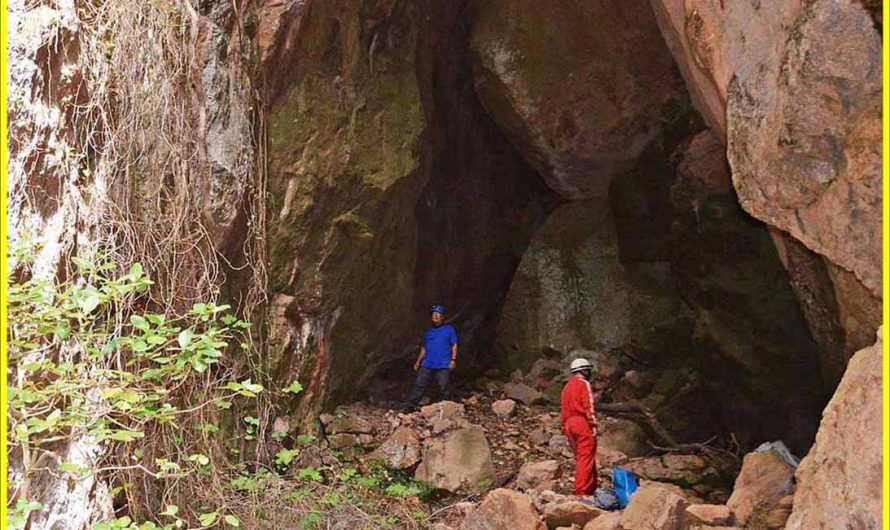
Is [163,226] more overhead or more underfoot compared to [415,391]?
more overhead

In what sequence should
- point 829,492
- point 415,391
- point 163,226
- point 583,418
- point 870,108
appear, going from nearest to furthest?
point 829,492, point 870,108, point 163,226, point 583,418, point 415,391

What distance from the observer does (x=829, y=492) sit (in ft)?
11.1

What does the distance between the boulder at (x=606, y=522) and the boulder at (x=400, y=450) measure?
2.10m

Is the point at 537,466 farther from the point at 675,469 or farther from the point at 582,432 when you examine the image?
the point at 675,469

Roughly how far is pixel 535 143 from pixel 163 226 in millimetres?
5089

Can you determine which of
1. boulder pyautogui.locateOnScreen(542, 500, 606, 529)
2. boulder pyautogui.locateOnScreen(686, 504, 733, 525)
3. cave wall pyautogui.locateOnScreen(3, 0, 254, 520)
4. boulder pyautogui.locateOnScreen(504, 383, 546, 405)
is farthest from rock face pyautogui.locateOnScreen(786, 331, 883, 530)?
boulder pyautogui.locateOnScreen(504, 383, 546, 405)

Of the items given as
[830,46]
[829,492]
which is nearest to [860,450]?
[829,492]

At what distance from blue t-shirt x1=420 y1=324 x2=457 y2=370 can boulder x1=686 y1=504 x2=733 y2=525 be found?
3584 millimetres

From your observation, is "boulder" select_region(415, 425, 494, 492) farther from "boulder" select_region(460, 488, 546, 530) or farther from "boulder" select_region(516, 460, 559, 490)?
"boulder" select_region(460, 488, 546, 530)

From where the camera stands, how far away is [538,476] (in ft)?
21.4

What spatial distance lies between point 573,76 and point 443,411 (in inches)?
156

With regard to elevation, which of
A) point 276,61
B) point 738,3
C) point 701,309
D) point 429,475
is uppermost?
point 276,61

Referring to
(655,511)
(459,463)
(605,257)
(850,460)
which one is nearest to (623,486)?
(655,511)

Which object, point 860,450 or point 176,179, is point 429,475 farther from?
point 860,450
